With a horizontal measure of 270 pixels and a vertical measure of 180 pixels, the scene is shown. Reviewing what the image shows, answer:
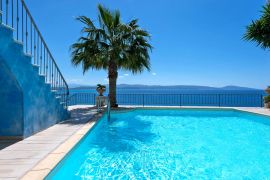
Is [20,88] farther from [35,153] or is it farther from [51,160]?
[51,160]

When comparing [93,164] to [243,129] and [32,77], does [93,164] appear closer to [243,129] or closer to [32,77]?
[32,77]

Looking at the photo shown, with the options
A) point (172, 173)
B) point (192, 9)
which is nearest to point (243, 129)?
point (172, 173)

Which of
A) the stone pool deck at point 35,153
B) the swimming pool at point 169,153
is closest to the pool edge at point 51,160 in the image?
the stone pool deck at point 35,153

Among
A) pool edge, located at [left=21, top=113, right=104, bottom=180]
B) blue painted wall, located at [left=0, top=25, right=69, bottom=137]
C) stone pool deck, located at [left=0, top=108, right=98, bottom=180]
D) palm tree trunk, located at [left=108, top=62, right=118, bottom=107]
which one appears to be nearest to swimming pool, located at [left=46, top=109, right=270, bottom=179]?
pool edge, located at [left=21, top=113, right=104, bottom=180]

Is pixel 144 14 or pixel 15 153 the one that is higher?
pixel 144 14

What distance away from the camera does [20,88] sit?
4738mm

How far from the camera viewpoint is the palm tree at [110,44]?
1051cm

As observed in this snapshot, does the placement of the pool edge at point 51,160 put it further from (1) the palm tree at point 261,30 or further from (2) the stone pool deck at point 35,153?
(1) the palm tree at point 261,30

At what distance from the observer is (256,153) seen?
205 inches

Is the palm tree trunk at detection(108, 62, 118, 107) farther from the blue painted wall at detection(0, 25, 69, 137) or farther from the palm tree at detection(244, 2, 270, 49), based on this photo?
the palm tree at detection(244, 2, 270, 49)

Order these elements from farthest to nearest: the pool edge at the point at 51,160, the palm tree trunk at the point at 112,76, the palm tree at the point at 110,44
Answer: the palm tree trunk at the point at 112,76 < the palm tree at the point at 110,44 < the pool edge at the point at 51,160

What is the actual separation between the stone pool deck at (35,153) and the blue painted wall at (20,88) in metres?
0.33

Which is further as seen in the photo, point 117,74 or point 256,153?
point 117,74

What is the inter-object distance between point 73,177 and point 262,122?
8862 mm
